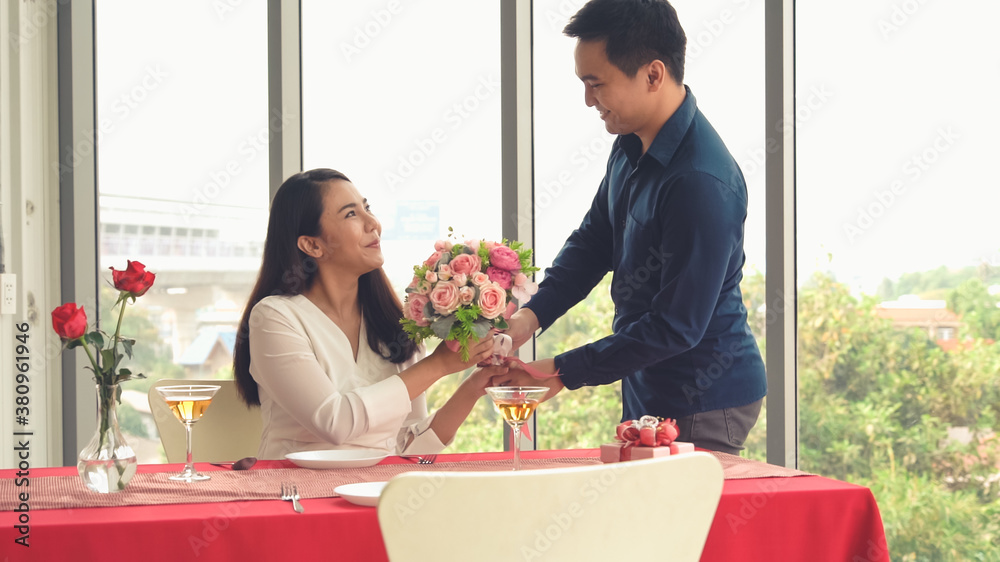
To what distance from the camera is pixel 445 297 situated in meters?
1.74

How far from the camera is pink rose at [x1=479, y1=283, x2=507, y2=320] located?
1.75 meters

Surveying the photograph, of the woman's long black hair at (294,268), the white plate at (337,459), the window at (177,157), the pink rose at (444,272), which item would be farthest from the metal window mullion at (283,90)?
the white plate at (337,459)

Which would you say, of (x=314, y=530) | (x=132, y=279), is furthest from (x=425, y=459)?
(x=132, y=279)

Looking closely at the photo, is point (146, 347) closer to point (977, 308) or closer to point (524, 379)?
point (524, 379)

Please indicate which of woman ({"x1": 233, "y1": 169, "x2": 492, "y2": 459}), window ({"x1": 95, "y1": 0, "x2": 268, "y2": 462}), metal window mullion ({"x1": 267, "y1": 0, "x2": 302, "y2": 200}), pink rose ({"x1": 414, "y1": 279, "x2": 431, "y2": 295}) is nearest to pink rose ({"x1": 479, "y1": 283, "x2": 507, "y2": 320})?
pink rose ({"x1": 414, "y1": 279, "x2": 431, "y2": 295})

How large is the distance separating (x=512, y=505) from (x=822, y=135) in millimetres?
2494

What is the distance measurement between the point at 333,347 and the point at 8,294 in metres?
1.29

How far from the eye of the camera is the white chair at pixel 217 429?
205 cm

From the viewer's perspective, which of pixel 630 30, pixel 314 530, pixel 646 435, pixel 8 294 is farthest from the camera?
pixel 8 294

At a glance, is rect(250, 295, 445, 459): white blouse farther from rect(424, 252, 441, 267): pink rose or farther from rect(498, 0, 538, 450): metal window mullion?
rect(498, 0, 538, 450): metal window mullion

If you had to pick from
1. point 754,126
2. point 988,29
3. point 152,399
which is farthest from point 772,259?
point 152,399

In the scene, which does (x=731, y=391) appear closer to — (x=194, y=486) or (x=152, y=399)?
(x=194, y=486)

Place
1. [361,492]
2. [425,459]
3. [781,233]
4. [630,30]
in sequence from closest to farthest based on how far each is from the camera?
[361,492]
[425,459]
[630,30]
[781,233]

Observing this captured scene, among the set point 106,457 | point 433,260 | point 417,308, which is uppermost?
point 433,260
